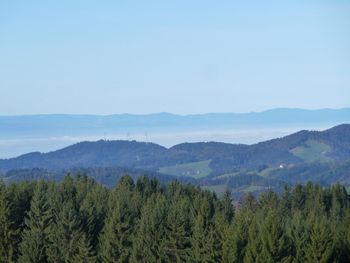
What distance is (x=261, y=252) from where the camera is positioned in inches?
1346

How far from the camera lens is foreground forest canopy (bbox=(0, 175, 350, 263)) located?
3506 centimetres

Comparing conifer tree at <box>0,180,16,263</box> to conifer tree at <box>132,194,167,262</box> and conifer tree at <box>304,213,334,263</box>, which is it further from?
conifer tree at <box>304,213,334,263</box>

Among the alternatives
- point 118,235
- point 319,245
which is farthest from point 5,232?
point 319,245

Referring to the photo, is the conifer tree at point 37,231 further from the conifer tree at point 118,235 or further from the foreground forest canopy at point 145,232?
the conifer tree at point 118,235

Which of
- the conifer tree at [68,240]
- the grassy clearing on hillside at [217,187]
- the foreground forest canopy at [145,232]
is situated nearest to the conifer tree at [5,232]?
the foreground forest canopy at [145,232]

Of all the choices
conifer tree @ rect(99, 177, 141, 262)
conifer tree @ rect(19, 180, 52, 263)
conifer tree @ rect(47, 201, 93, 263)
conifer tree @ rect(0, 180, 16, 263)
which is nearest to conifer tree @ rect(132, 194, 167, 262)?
conifer tree @ rect(99, 177, 141, 262)

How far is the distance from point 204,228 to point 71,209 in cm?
697

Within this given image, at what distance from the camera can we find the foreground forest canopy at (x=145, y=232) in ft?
115

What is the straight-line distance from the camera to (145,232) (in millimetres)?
38812

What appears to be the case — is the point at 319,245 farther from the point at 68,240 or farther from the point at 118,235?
the point at 68,240

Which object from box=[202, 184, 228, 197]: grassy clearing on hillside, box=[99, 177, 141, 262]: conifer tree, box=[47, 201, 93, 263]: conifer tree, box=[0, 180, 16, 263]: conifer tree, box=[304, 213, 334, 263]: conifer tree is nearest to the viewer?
box=[304, 213, 334, 263]: conifer tree

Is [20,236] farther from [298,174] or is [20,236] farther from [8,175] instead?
[298,174]

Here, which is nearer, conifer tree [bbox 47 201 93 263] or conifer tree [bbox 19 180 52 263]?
conifer tree [bbox 47 201 93 263]

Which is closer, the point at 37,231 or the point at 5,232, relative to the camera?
the point at 37,231
